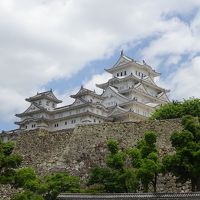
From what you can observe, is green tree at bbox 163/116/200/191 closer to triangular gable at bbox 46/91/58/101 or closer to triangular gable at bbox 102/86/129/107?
triangular gable at bbox 102/86/129/107

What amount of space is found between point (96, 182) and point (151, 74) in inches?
1567

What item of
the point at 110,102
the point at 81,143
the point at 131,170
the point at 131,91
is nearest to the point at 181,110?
Answer: the point at 81,143

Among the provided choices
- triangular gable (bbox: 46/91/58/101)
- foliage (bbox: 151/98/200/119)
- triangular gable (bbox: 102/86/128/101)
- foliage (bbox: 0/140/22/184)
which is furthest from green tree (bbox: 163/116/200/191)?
triangular gable (bbox: 46/91/58/101)

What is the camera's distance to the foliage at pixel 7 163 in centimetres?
1628

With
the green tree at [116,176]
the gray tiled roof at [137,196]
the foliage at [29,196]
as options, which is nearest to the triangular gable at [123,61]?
the green tree at [116,176]

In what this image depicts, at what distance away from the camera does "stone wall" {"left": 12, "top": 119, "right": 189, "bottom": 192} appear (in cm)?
2122

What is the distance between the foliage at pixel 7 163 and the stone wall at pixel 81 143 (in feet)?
16.0

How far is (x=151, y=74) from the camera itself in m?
57.2

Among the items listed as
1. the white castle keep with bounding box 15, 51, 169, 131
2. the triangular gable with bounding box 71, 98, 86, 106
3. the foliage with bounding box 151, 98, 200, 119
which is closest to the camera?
the foliage with bounding box 151, 98, 200, 119

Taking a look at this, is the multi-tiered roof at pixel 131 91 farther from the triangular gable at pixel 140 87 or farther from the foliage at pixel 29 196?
the foliage at pixel 29 196

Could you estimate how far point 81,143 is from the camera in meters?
22.6

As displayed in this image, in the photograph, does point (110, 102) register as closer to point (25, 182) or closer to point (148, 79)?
point (148, 79)

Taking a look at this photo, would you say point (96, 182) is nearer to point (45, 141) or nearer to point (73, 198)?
point (73, 198)

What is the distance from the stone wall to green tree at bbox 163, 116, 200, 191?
3.95 m
